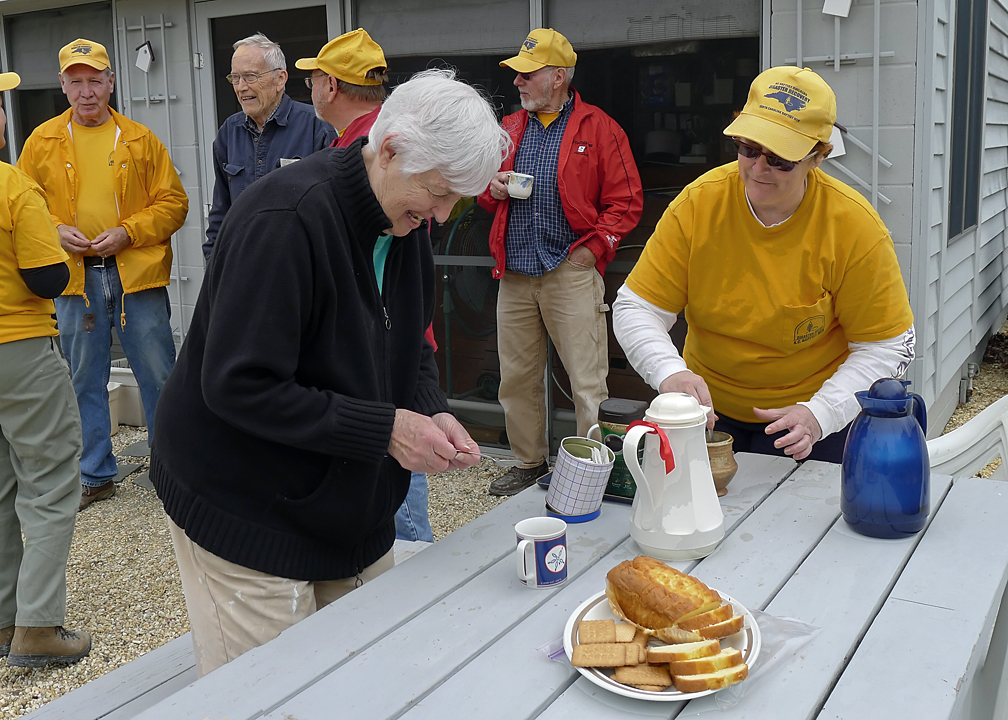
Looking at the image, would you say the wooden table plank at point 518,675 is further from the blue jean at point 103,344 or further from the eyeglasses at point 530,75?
the blue jean at point 103,344

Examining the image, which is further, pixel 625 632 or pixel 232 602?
pixel 232 602

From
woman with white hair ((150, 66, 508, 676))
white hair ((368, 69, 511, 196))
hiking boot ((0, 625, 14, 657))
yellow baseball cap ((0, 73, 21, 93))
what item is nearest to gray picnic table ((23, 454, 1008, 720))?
woman with white hair ((150, 66, 508, 676))

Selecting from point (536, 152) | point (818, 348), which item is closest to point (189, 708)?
point (818, 348)

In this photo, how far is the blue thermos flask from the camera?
68.5 inches

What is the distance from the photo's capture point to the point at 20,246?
281cm

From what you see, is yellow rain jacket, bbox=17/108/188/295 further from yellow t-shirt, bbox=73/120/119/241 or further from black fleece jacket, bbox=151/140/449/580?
black fleece jacket, bbox=151/140/449/580

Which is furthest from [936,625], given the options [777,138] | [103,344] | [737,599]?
[103,344]

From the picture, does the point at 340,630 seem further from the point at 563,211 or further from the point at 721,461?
the point at 563,211

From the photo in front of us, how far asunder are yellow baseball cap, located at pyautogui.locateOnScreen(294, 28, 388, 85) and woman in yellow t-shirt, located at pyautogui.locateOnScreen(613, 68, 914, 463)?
1504 millimetres

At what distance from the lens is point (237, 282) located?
1555 mm

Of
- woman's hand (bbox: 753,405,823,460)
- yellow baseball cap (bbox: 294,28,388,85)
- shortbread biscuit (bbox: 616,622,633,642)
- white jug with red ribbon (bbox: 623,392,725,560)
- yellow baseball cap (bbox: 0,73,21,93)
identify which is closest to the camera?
shortbread biscuit (bbox: 616,622,633,642)

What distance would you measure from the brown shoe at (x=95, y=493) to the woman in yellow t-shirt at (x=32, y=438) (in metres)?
1.48

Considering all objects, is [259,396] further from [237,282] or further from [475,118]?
[475,118]

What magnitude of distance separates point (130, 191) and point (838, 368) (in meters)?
3.44
